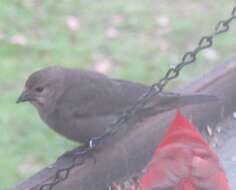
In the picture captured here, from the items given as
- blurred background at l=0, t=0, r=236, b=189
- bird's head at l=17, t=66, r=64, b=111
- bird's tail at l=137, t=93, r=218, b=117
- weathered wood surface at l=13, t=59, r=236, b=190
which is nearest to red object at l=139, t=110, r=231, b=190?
weathered wood surface at l=13, t=59, r=236, b=190

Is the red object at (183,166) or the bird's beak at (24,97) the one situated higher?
the bird's beak at (24,97)

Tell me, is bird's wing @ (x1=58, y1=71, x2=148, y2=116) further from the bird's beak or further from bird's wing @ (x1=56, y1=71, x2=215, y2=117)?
the bird's beak

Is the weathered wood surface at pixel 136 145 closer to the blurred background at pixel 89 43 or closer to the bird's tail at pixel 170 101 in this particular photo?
the bird's tail at pixel 170 101

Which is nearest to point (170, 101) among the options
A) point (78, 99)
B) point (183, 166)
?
point (78, 99)

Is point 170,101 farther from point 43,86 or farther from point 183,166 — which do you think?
point 183,166

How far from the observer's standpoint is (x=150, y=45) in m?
6.40

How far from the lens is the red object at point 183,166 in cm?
294

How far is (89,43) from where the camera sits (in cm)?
636

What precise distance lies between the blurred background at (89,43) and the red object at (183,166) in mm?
2149

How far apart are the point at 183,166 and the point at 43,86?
1081 mm

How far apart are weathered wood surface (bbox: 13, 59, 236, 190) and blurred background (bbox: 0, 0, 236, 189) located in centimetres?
151

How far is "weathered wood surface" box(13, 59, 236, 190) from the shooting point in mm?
3338

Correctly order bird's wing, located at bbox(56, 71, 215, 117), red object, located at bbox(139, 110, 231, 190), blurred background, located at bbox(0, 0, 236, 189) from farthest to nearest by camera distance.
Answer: blurred background, located at bbox(0, 0, 236, 189) < bird's wing, located at bbox(56, 71, 215, 117) < red object, located at bbox(139, 110, 231, 190)

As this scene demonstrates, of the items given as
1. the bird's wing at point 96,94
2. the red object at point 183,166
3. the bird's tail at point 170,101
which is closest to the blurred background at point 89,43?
the bird's wing at point 96,94
